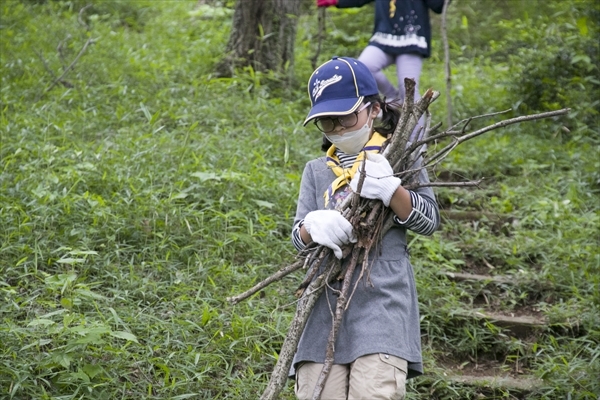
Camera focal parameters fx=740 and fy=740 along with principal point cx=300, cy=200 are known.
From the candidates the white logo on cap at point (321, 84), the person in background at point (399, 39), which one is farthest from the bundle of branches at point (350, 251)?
the person in background at point (399, 39)

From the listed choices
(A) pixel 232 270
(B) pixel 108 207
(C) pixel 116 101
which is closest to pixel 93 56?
(C) pixel 116 101

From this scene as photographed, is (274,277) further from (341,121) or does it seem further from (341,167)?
(341,121)

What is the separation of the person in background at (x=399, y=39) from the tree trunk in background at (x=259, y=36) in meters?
1.31

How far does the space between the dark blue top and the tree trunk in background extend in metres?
1.32

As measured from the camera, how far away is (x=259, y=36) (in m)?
7.31

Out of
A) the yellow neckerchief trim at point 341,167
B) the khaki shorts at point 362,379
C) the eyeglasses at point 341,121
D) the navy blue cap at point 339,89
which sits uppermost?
the navy blue cap at point 339,89

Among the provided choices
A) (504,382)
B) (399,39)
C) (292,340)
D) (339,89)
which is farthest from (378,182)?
(399,39)

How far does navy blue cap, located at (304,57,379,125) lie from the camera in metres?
2.74

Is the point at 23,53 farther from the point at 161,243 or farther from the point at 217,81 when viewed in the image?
the point at 161,243

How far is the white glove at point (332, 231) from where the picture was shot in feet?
8.70

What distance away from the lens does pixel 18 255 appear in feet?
13.4

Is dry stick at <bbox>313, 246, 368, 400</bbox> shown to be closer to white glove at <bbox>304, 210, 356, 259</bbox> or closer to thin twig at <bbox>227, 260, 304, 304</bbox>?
white glove at <bbox>304, 210, 356, 259</bbox>

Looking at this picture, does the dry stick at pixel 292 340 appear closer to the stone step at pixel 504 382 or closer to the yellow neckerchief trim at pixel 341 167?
the yellow neckerchief trim at pixel 341 167

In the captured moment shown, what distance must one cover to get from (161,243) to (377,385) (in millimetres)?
2196
